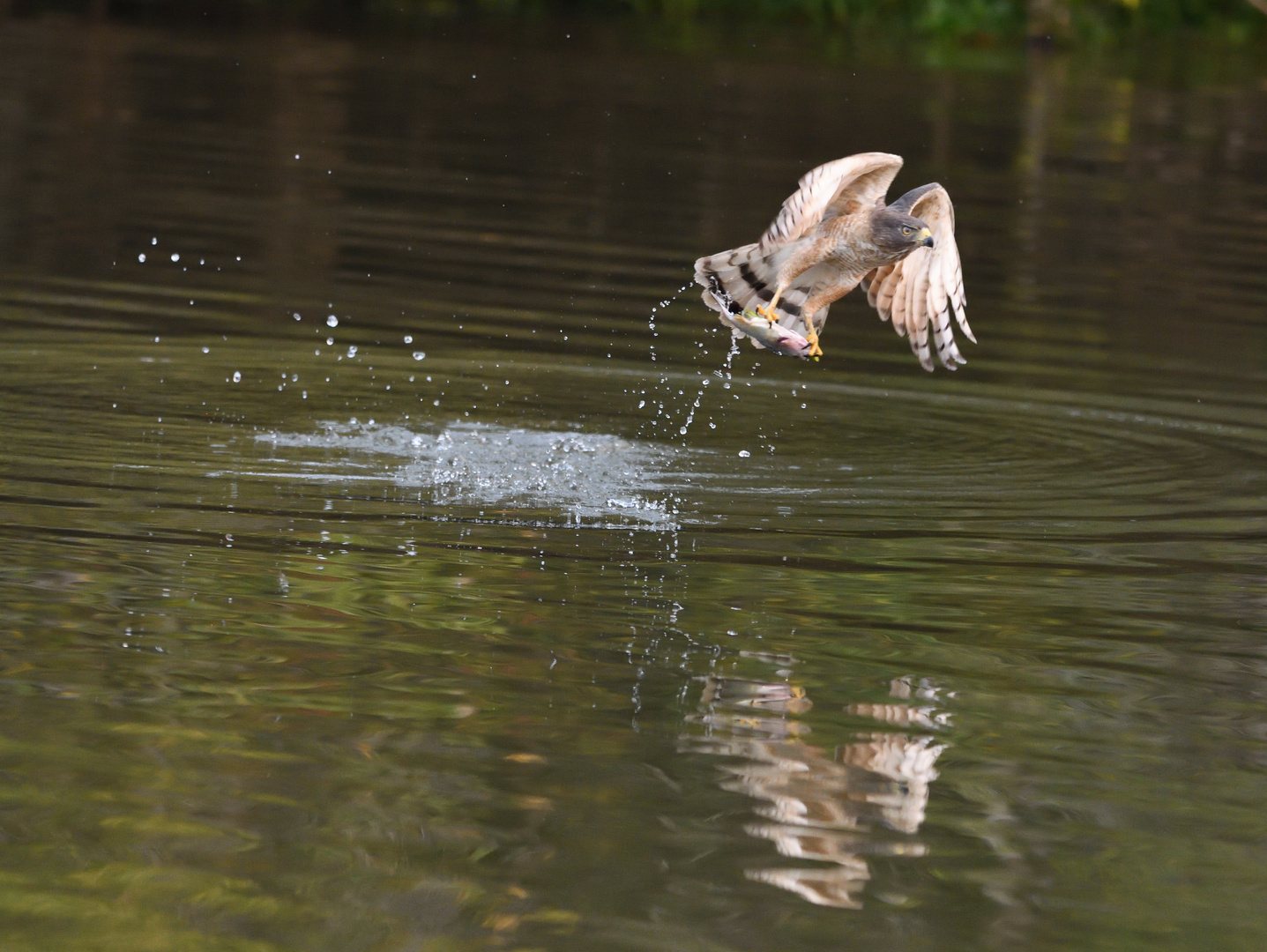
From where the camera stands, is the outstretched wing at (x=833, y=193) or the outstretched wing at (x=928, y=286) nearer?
the outstretched wing at (x=833, y=193)

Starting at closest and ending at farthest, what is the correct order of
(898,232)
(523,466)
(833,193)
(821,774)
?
(821,774) < (833,193) < (898,232) < (523,466)

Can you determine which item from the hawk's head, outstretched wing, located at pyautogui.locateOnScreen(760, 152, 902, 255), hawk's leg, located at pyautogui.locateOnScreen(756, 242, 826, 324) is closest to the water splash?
hawk's leg, located at pyautogui.locateOnScreen(756, 242, 826, 324)

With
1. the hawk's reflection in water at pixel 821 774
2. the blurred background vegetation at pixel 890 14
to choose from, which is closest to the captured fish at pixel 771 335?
the hawk's reflection in water at pixel 821 774

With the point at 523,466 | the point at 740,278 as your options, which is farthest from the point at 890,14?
the point at 740,278

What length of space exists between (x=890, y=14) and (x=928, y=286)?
4282cm

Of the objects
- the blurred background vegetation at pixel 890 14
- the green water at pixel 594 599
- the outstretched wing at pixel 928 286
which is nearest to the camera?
the green water at pixel 594 599

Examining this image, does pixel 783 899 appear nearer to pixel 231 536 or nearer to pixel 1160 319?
pixel 231 536

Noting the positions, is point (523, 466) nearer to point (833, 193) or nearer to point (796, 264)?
point (796, 264)

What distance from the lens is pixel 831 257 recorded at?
7871 mm

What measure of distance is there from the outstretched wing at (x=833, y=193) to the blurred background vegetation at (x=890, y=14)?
105 feet

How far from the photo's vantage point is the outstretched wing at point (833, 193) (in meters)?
7.31

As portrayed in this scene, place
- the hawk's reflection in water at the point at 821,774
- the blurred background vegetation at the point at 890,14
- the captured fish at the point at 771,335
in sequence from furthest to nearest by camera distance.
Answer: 1. the blurred background vegetation at the point at 890,14
2. the captured fish at the point at 771,335
3. the hawk's reflection in water at the point at 821,774

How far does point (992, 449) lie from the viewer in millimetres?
8953

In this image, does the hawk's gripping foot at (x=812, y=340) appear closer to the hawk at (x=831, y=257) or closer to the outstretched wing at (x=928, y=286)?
the hawk at (x=831, y=257)
